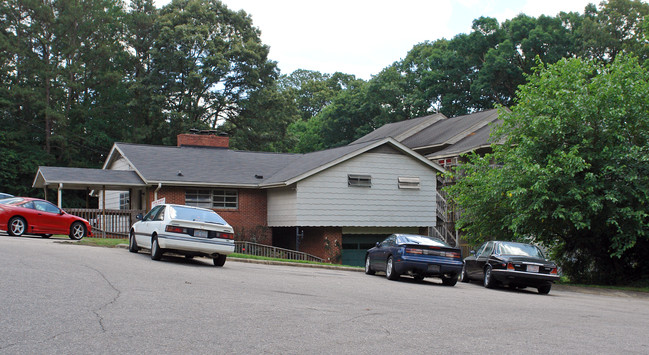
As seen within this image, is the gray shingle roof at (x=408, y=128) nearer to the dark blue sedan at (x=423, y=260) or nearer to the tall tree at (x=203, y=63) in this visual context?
the tall tree at (x=203, y=63)

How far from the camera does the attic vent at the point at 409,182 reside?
3159cm

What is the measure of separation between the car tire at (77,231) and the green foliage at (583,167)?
14353 millimetres

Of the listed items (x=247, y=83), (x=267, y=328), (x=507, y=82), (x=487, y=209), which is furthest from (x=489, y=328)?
(x=507, y=82)

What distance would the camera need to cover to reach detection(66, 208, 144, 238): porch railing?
28141 mm

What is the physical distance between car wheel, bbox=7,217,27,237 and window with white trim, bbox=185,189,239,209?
901cm

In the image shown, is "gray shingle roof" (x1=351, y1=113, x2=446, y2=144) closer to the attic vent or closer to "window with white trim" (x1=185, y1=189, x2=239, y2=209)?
the attic vent

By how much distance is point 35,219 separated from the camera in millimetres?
22359

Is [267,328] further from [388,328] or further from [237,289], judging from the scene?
[237,289]

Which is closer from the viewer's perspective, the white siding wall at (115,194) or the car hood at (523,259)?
the car hood at (523,259)

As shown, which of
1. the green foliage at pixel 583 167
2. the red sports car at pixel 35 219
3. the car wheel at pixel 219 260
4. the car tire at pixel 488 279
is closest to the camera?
the car wheel at pixel 219 260

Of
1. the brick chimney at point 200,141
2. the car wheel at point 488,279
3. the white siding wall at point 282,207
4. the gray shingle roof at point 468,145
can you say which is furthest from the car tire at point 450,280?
the brick chimney at point 200,141

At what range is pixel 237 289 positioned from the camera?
472 inches

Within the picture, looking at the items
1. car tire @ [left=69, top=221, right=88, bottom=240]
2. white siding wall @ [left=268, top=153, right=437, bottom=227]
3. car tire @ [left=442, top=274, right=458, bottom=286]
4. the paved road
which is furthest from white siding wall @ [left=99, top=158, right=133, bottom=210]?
car tire @ [left=442, top=274, right=458, bottom=286]

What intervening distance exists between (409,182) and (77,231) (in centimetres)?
1567
